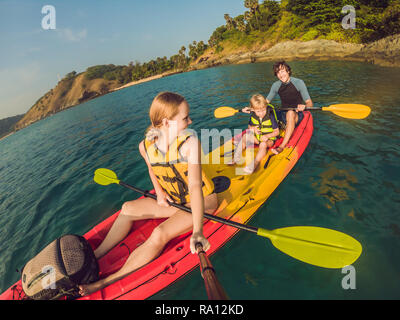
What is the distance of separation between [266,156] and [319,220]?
5.30 ft

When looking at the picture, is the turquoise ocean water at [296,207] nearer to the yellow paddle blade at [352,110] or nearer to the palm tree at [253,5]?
the yellow paddle blade at [352,110]

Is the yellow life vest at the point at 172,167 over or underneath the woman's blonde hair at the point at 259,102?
underneath

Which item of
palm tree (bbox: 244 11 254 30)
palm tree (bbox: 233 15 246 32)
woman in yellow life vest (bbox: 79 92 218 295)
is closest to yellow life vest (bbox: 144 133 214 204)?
woman in yellow life vest (bbox: 79 92 218 295)

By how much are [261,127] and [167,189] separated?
2.78 m

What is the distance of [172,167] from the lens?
2273 millimetres

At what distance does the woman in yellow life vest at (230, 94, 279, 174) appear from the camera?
4121 mm

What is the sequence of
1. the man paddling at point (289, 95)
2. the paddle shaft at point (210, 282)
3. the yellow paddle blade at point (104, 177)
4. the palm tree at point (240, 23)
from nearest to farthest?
the paddle shaft at point (210, 282) → the yellow paddle blade at point (104, 177) → the man paddling at point (289, 95) → the palm tree at point (240, 23)

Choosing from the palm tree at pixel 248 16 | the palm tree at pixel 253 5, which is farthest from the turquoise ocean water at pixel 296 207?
the palm tree at pixel 253 5

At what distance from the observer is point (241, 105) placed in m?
9.68

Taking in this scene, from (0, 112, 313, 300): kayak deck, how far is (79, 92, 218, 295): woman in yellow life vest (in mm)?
129

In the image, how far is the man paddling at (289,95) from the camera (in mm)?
4527

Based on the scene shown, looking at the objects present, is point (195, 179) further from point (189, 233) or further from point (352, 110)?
point (352, 110)

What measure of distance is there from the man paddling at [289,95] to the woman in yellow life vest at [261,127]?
0.33 m
